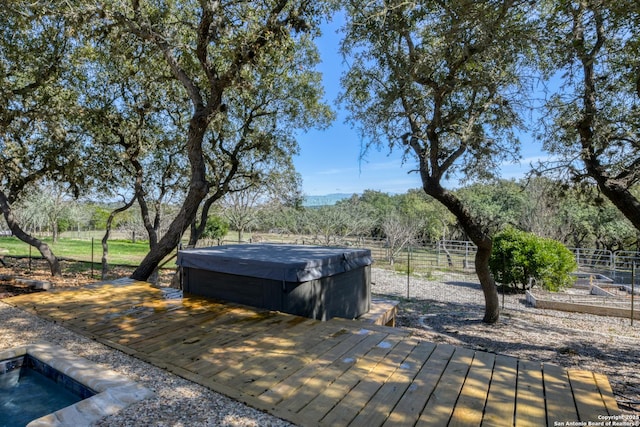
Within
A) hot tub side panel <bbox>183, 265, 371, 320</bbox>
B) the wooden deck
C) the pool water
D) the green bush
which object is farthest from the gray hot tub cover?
the green bush

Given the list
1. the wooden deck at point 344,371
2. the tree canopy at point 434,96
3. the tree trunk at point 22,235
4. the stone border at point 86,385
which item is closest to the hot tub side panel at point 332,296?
the wooden deck at point 344,371

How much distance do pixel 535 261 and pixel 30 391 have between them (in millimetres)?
10922

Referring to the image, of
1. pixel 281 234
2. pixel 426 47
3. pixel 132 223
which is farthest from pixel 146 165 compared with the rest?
pixel 132 223

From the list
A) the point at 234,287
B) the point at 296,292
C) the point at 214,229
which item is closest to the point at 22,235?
the point at 234,287

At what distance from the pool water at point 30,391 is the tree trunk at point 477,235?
5601mm

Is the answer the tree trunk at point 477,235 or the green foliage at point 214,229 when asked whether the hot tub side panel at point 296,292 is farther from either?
the green foliage at point 214,229

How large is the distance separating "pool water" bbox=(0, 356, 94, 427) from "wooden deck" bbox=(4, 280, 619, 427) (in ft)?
1.58

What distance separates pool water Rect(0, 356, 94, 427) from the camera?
9.16ft

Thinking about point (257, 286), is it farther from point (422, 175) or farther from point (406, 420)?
point (422, 175)

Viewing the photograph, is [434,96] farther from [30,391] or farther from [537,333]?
[30,391]

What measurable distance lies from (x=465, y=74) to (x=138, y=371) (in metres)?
5.97

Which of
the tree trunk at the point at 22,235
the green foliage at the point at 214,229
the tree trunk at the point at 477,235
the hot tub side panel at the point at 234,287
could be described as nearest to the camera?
the hot tub side panel at the point at 234,287

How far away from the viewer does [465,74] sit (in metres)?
5.73

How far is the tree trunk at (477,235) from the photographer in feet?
20.2
